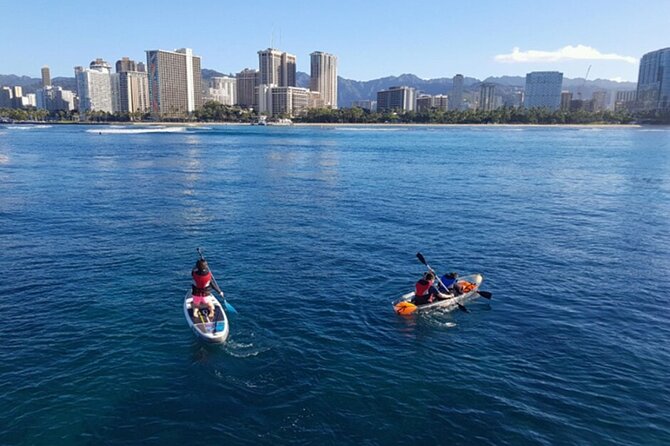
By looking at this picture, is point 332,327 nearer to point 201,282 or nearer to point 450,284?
point 201,282

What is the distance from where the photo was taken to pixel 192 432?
1736 centimetres

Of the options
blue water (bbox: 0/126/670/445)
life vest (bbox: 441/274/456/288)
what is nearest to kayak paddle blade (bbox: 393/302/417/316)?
blue water (bbox: 0/126/670/445)

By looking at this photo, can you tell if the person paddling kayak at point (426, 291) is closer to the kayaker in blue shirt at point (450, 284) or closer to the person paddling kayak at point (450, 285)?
the person paddling kayak at point (450, 285)

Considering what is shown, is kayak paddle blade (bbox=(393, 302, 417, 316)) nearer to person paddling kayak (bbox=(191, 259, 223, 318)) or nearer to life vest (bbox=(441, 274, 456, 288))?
life vest (bbox=(441, 274, 456, 288))

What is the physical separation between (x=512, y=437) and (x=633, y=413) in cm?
540

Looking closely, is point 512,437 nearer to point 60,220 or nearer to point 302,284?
point 302,284

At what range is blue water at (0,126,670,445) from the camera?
1808 centimetres

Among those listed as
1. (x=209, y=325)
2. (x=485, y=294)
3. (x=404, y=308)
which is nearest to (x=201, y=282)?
(x=209, y=325)

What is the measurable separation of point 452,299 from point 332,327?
24.4 feet

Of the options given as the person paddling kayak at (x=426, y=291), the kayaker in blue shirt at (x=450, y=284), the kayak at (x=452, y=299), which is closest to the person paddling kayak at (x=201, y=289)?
the kayak at (x=452, y=299)

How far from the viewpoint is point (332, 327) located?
2541 cm

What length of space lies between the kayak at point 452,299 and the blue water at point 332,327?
0.60 m

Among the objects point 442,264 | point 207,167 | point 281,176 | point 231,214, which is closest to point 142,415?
point 442,264

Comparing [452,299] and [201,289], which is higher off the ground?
[201,289]
